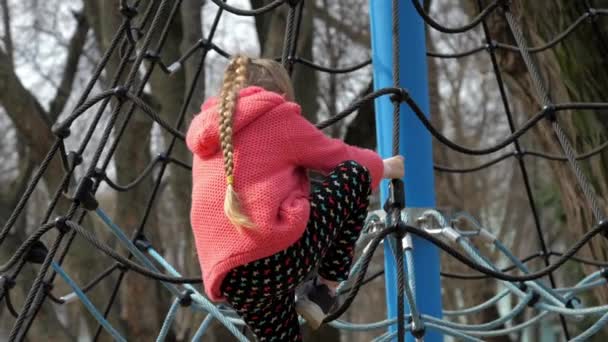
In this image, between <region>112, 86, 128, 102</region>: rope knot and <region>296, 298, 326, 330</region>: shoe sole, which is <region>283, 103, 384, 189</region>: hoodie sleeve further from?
<region>112, 86, 128, 102</region>: rope knot

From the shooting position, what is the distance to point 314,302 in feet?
4.35

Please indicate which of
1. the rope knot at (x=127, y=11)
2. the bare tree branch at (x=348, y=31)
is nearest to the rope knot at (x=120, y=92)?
the rope knot at (x=127, y=11)

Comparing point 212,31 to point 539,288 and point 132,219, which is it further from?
point 132,219

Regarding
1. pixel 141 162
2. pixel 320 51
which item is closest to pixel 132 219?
pixel 141 162

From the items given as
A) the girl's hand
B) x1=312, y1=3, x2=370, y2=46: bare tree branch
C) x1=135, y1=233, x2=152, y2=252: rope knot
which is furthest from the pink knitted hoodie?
x1=312, y1=3, x2=370, y2=46: bare tree branch

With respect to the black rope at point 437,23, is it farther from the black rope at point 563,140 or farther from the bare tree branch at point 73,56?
A: the bare tree branch at point 73,56

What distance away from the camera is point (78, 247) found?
360 centimetres

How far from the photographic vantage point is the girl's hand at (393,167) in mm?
1330

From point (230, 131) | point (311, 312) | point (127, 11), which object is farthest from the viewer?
point (127, 11)

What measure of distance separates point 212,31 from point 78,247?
1518 millimetres

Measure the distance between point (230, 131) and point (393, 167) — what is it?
29 centimetres

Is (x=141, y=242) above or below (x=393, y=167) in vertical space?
above

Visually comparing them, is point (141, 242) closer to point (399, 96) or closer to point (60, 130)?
point (60, 130)

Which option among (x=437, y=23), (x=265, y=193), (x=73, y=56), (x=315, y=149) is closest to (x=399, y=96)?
(x=315, y=149)
